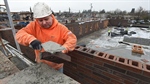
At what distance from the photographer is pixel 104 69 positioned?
1732mm

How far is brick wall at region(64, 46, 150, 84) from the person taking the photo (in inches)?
56.5

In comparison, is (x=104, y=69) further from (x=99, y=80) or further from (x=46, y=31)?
(x=46, y=31)

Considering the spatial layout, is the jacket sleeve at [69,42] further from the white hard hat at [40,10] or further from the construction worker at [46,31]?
the white hard hat at [40,10]

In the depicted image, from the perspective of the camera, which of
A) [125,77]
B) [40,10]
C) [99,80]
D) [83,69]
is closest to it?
[40,10]

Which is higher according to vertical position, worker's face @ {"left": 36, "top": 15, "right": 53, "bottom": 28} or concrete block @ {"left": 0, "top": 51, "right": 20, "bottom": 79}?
worker's face @ {"left": 36, "top": 15, "right": 53, "bottom": 28}

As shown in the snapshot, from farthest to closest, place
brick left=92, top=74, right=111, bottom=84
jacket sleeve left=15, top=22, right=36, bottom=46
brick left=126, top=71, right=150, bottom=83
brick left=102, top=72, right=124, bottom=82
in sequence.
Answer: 1. brick left=92, top=74, right=111, bottom=84
2. brick left=102, top=72, right=124, bottom=82
3. brick left=126, top=71, right=150, bottom=83
4. jacket sleeve left=15, top=22, right=36, bottom=46

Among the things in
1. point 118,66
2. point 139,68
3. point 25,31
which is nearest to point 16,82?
point 25,31

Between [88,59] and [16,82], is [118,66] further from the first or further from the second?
[16,82]

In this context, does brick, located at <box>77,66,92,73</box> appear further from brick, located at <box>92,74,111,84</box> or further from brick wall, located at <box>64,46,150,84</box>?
brick, located at <box>92,74,111,84</box>

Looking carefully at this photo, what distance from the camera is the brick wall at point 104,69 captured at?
4.71 feet

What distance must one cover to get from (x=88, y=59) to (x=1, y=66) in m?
1.60

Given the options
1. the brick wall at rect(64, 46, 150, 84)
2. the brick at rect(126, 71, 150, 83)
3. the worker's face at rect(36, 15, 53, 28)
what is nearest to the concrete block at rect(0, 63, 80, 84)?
the worker's face at rect(36, 15, 53, 28)

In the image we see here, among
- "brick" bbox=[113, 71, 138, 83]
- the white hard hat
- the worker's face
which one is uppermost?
the white hard hat

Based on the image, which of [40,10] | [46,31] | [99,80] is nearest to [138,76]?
[99,80]
